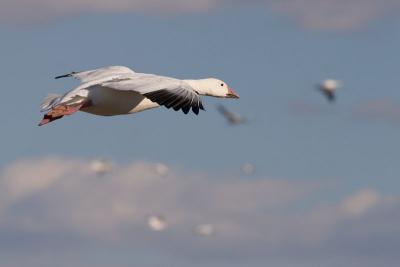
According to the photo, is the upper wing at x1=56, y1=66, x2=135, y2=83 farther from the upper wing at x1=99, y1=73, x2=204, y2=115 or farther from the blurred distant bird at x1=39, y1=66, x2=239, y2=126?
the upper wing at x1=99, y1=73, x2=204, y2=115

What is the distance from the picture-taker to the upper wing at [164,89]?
3148 cm

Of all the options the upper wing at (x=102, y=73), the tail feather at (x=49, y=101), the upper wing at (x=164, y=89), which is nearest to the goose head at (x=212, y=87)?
the upper wing at (x=102, y=73)

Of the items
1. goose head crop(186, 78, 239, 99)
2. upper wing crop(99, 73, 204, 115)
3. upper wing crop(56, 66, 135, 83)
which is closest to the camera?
upper wing crop(99, 73, 204, 115)

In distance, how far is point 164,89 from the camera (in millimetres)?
31969

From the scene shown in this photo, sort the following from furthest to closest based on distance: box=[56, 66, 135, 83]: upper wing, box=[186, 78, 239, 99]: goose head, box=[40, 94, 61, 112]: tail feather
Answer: box=[186, 78, 239, 99]: goose head
box=[56, 66, 135, 83]: upper wing
box=[40, 94, 61, 112]: tail feather

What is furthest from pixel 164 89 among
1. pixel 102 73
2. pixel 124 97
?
pixel 102 73

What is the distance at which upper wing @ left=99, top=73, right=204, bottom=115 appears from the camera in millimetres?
31484

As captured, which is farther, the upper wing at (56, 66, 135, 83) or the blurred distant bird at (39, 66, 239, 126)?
the upper wing at (56, 66, 135, 83)

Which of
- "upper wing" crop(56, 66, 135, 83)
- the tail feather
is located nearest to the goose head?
"upper wing" crop(56, 66, 135, 83)

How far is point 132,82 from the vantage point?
32344 millimetres

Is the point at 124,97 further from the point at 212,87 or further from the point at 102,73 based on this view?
the point at 212,87

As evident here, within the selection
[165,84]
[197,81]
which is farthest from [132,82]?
[197,81]

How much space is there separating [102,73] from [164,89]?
10.6 ft

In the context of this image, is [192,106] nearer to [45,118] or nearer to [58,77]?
[45,118]
